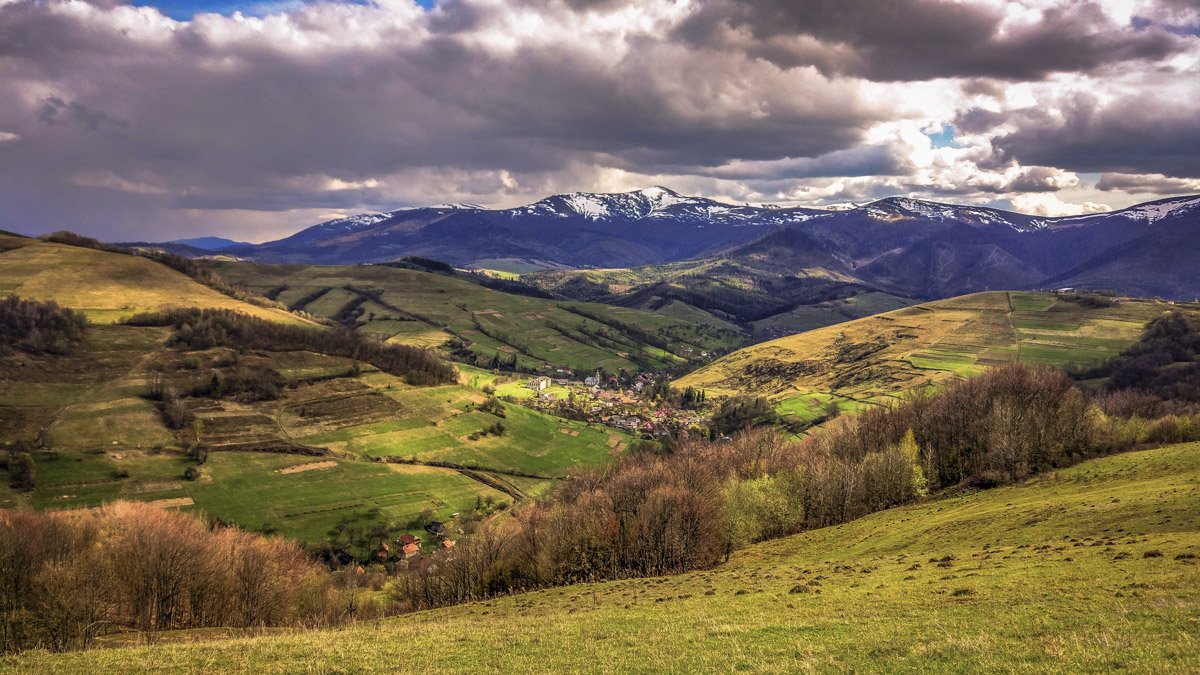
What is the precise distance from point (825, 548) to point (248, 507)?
126m

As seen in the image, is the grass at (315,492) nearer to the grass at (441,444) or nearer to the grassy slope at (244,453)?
the grassy slope at (244,453)

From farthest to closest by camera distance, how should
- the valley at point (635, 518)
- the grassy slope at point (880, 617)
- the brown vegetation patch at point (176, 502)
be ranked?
the brown vegetation patch at point (176, 502)
the valley at point (635, 518)
the grassy slope at point (880, 617)

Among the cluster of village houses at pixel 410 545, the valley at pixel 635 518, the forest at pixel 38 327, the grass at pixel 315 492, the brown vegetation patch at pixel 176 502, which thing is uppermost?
the forest at pixel 38 327

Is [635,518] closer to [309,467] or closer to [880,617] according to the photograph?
[880,617]

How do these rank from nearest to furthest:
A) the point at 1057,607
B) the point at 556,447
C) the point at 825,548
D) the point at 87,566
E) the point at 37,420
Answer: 1. the point at 1057,607
2. the point at 87,566
3. the point at 825,548
4. the point at 37,420
5. the point at 556,447

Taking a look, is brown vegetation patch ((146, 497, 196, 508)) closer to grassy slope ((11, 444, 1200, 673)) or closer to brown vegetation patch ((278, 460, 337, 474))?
brown vegetation patch ((278, 460, 337, 474))

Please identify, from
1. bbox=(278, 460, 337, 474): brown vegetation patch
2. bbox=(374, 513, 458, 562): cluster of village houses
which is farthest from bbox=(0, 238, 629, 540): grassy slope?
bbox=(374, 513, 458, 562): cluster of village houses

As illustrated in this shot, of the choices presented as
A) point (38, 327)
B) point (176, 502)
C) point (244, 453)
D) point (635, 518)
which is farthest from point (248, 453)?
point (635, 518)

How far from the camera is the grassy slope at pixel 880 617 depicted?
22.0m

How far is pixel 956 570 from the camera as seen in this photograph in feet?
130

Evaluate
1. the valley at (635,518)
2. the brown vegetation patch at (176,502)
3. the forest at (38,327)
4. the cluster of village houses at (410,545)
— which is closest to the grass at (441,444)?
the valley at (635,518)

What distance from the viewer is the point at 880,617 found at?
29.8m

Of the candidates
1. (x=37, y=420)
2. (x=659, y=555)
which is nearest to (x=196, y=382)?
(x=37, y=420)

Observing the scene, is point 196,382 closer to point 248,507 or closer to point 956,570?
point 248,507
